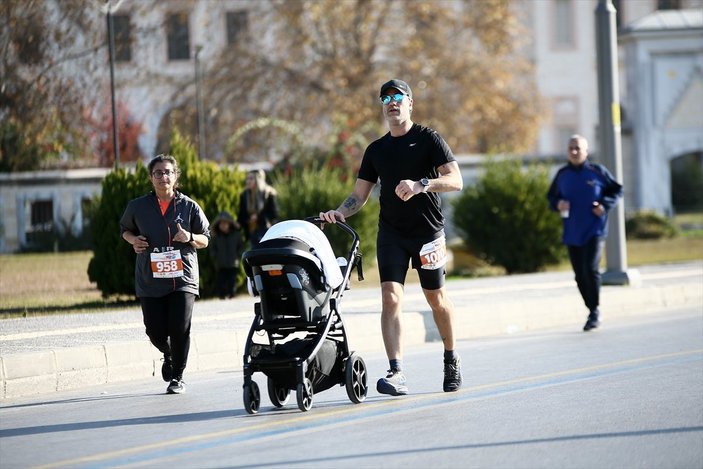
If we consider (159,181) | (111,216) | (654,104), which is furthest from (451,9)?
(159,181)

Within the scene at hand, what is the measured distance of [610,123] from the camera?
63.4 ft

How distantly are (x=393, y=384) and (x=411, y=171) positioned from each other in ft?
5.04

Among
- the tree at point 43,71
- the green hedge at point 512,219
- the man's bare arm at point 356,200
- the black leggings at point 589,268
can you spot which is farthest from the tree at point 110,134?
the man's bare arm at point 356,200

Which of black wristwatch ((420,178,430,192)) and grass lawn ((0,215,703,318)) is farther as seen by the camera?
grass lawn ((0,215,703,318))

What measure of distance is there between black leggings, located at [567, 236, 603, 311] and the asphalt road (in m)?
2.54

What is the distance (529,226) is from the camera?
84.9 ft

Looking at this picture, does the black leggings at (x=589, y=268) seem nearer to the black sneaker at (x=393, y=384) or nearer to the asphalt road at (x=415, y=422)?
the asphalt road at (x=415, y=422)

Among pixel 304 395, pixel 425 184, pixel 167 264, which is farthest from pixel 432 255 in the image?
pixel 167 264

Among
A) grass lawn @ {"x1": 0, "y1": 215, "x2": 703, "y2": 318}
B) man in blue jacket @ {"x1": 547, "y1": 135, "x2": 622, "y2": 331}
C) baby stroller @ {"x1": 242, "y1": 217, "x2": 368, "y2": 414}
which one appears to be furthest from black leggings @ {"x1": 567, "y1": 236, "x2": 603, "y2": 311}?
grass lawn @ {"x1": 0, "y1": 215, "x2": 703, "y2": 318}

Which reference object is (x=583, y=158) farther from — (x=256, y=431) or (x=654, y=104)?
(x=654, y=104)

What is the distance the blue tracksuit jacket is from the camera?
15.3 meters

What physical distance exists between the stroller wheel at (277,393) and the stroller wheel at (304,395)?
0.84 feet

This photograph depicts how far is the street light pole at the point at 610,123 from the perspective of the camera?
1928cm

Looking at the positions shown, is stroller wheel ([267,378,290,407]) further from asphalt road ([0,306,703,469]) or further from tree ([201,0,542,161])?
tree ([201,0,542,161])
